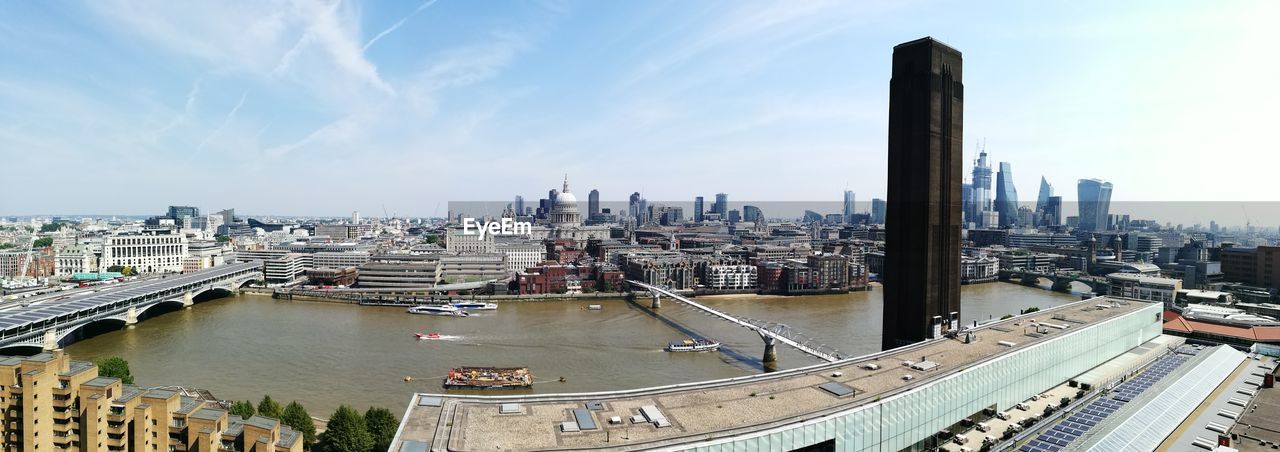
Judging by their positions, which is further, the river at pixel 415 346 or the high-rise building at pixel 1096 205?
the high-rise building at pixel 1096 205

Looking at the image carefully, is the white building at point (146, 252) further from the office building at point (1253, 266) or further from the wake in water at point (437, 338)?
the office building at point (1253, 266)

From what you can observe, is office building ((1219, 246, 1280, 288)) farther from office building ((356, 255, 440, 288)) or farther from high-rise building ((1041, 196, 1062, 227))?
high-rise building ((1041, 196, 1062, 227))

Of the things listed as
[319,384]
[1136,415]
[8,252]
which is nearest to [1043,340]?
[1136,415]

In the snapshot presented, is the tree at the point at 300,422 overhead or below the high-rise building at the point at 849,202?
below

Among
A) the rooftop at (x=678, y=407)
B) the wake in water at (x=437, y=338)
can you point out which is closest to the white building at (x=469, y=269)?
the wake in water at (x=437, y=338)

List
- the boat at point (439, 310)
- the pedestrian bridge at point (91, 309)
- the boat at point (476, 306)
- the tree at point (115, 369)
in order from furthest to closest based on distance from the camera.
→ the boat at point (476, 306) < the boat at point (439, 310) < the pedestrian bridge at point (91, 309) < the tree at point (115, 369)

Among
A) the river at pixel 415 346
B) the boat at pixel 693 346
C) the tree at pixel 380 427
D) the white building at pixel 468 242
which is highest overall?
the white building at pixel 468 242

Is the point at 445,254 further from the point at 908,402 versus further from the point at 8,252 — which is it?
the point at 908,402
